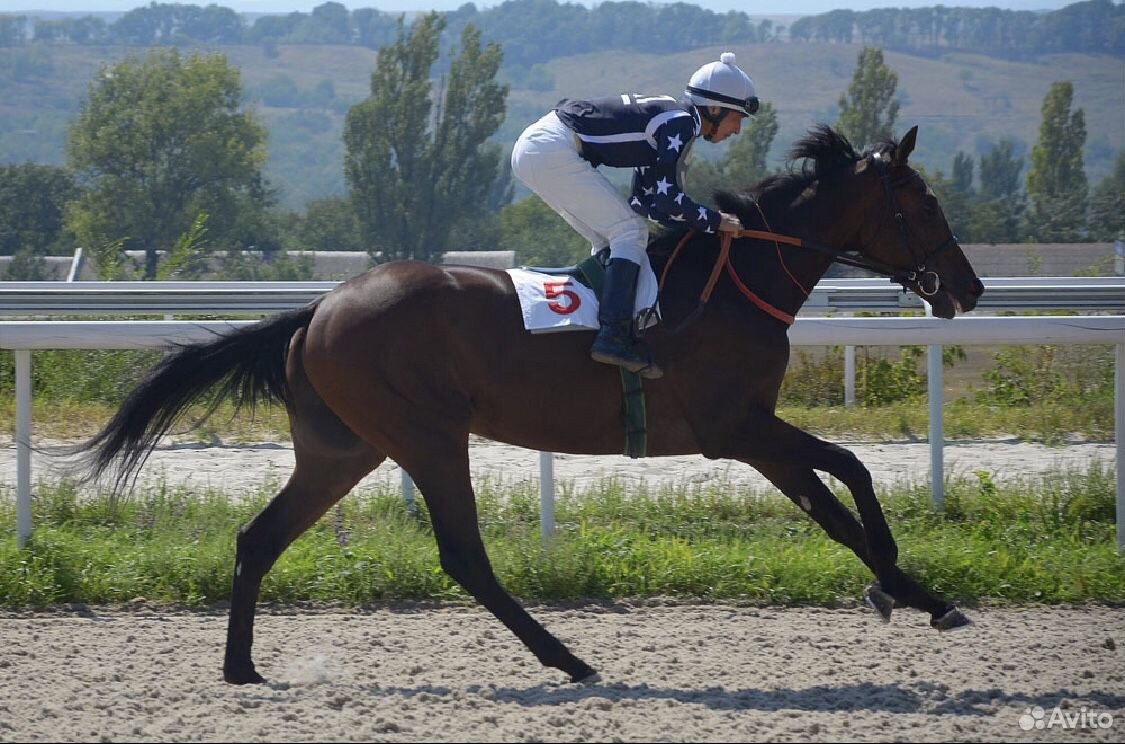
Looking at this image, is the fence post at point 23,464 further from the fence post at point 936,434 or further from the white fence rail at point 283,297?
the fence post at point 936,434

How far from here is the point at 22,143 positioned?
12375cm

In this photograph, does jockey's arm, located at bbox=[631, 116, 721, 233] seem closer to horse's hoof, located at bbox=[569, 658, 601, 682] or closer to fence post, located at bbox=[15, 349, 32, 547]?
horse's hoof, located at bbox=[569, 658, 601, 682]

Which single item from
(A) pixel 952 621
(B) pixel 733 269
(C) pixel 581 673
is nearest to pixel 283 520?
(C) pixel 581 673

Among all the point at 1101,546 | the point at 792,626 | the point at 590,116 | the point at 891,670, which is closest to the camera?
the point at 891,670

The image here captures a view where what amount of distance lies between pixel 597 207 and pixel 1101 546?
2885 mm

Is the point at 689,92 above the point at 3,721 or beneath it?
above

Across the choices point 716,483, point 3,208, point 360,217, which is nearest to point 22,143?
point 360,217

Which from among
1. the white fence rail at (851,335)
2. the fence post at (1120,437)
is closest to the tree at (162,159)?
the white fence rail at (851,335)

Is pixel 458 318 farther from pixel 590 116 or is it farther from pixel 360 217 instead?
pixel 360 217

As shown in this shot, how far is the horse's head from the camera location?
4.97 metres

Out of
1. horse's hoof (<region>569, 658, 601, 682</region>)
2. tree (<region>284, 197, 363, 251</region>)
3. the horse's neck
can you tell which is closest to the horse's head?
the horse's neck

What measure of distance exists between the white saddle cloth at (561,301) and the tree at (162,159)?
33.0 metres

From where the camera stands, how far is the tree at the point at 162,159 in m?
40.6

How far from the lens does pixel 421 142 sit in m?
45.0
